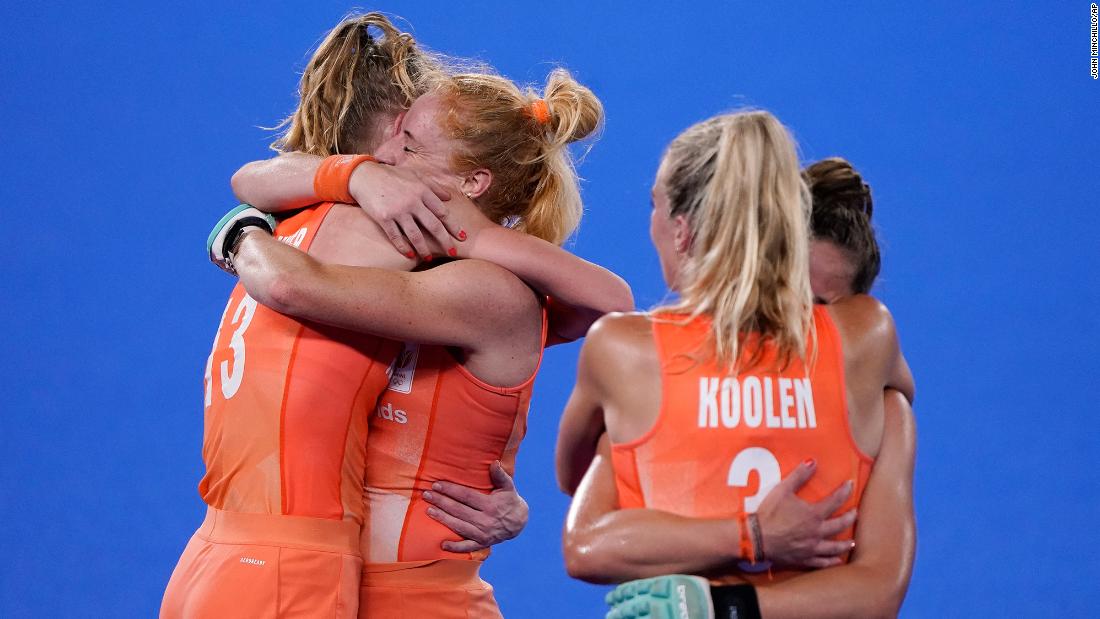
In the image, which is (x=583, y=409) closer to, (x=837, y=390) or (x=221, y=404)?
(x=837, y=390)

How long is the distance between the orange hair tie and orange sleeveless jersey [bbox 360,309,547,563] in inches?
17.7

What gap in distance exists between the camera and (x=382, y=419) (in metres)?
1.79

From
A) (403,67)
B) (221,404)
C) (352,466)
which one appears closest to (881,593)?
(352,466)

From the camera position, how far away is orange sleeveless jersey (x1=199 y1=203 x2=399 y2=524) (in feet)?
5.38

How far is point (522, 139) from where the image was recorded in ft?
6.45

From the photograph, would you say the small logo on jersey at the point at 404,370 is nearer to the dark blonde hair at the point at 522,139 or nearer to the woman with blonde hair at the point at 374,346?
the woman with blonde hair at the point at 374,346

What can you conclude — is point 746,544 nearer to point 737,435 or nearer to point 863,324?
point 737,435

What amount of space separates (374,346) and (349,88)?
20.1 inches

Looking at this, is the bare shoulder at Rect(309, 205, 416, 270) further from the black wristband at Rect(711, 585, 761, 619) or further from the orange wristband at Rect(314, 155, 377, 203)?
the black wristband at Rect(711, 585, 761, 619)

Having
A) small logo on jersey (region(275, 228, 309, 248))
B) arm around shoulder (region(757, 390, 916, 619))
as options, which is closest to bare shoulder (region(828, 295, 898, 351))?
arm around shoulder (region(757, 390, 916, 619))

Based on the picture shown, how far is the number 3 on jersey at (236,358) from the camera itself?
5.59 ft

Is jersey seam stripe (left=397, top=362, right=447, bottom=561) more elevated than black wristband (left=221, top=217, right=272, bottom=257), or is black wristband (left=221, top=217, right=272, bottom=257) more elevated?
black wristband (left=221, top=217, right=272, bottom=257)

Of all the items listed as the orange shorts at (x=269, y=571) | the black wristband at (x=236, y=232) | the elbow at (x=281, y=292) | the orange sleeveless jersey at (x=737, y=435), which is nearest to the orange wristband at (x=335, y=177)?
the black wristband at (x=236, y=232)
